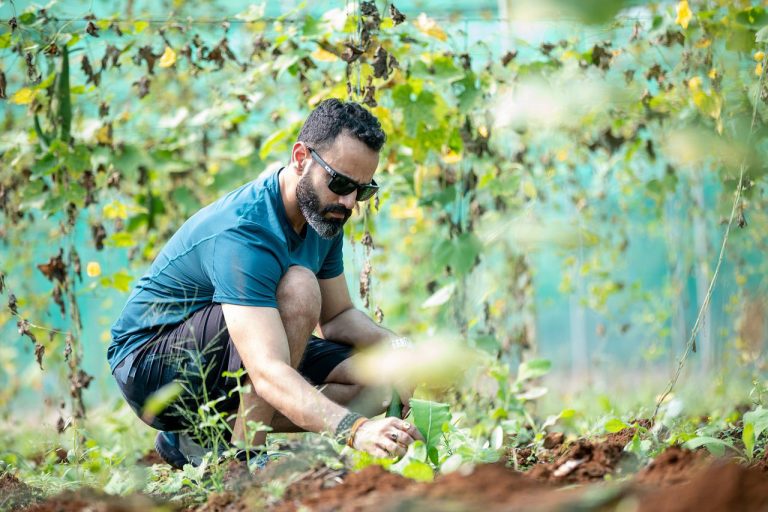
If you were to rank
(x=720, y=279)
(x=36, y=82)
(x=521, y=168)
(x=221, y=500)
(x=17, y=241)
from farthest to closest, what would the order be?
1. (x=720, y=279)
2. (x=17, y=241)
3. (x=521, y=168)
4. (x=36, y=82)
5. (x=221, y=500)

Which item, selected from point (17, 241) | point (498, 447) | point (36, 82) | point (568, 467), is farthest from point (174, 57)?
point (568, 467)

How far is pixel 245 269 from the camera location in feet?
8.78

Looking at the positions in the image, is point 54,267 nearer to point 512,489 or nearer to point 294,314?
point 294,314

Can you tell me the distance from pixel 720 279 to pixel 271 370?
4.07 meters

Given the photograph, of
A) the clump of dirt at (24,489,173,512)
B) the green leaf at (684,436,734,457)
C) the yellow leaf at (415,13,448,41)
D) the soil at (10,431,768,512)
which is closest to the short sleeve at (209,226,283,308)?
the soil at (10,431,768,512)

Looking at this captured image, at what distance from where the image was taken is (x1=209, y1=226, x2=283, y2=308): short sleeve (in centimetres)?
265

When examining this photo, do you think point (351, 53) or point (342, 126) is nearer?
point (342, 126)

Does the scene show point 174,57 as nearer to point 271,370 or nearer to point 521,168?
point 521,168

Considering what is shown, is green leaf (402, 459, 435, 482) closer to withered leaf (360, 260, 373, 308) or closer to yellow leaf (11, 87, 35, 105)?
withered leaf (360, 260, 373, 308)

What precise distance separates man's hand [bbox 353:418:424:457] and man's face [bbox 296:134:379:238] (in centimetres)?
76

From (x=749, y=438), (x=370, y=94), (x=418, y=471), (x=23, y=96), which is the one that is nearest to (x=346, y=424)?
(x=418, y=471)

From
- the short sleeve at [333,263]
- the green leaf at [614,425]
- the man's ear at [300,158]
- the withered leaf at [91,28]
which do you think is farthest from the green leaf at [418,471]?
the withered leaf at [91,28]

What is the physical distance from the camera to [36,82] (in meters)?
3.82

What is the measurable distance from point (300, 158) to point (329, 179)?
150mm
